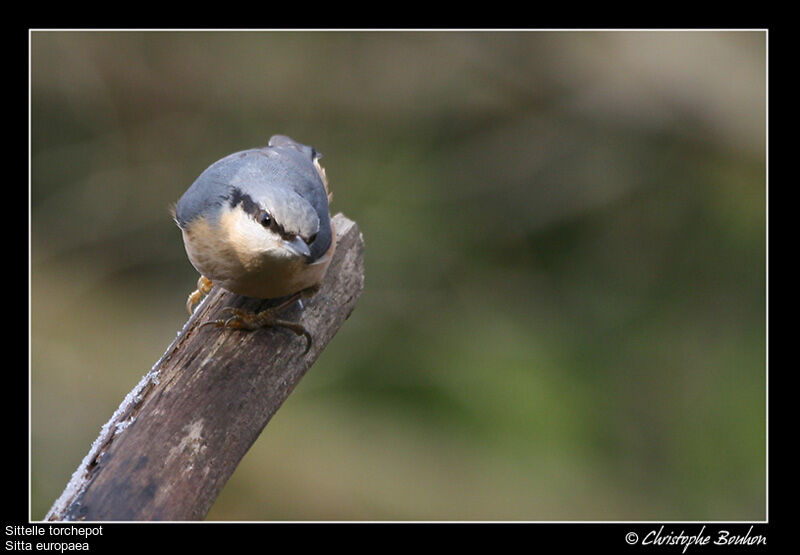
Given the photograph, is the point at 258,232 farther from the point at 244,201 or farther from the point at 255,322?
the point at 255,322

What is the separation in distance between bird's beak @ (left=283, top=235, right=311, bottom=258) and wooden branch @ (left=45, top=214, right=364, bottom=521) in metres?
0.33

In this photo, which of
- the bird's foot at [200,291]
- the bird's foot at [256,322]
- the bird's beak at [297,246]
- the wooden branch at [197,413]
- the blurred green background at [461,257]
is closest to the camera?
the wooden branch at [197,413]

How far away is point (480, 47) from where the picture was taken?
450 cm

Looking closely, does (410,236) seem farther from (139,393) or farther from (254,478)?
(139,393)

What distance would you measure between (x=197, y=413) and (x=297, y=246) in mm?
493

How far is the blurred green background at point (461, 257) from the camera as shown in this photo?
3.83 m

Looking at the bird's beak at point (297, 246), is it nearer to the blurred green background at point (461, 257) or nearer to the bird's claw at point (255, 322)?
the bird's claw at point (255, 322)

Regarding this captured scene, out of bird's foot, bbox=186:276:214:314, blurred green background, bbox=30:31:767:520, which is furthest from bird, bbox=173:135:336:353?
blurred green background, bbox=30:31:767:520

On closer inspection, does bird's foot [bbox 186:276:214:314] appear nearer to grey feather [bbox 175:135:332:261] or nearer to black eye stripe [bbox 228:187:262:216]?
grey feather [bbox 175:135:332:261]

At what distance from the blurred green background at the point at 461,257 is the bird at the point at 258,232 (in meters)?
1.77

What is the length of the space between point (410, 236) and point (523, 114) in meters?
0.99

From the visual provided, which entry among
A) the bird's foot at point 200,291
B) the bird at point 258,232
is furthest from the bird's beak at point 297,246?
the bird's foot at point 200,291

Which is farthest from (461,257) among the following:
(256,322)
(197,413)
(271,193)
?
(197,413)
